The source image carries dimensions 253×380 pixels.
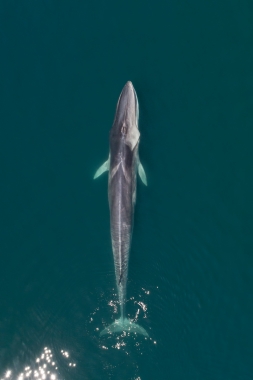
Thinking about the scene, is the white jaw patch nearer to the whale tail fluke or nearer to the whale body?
the whale body

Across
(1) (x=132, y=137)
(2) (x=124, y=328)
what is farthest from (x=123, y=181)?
(2) (x=124, y=328)

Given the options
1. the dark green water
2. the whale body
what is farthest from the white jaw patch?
the dark green water

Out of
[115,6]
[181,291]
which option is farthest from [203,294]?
[115,6]

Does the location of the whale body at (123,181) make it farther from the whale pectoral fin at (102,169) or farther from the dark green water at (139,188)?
the dark green water at (139,188)

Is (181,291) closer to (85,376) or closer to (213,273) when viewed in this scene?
(213,273)

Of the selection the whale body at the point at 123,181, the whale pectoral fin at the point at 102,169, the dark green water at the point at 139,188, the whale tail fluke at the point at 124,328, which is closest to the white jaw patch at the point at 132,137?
the whale body at the point at 123,181
